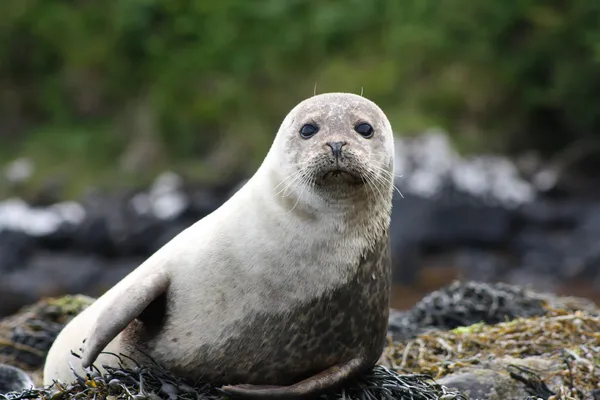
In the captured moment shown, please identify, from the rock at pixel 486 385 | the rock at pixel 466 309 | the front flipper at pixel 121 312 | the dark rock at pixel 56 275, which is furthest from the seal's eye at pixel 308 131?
the dark rock at pixel 56 275

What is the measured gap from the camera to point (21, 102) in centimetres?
3238

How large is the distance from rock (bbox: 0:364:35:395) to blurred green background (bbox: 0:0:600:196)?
52.8 feet

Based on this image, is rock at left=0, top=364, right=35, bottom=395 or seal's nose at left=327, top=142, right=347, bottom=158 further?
rock at left=0, top=364, right=35, bottom=395

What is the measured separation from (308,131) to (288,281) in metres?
0.78

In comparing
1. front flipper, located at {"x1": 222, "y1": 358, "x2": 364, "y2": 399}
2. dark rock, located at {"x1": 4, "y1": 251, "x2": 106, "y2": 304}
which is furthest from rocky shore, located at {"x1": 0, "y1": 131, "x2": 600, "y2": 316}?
front flipper, located at {"x1": 222, "y1": 358, "x2": 364, "y2": 399}

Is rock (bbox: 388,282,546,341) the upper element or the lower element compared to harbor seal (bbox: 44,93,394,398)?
upper

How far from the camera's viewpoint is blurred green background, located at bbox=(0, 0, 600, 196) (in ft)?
76.1

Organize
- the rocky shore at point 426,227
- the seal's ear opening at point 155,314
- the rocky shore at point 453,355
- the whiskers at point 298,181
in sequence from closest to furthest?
1. the whiskers at point 298,181
2. the rocky shore at point 453,355
3. the seal's ear opening at point 155,314
4. the rocky shore at point 426,227

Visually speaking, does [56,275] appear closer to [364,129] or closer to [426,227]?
[426,227]

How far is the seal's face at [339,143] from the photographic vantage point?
16.3 feet

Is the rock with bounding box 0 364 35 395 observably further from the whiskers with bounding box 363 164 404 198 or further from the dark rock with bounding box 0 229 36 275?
the dark rock with bounding box 0 229 36 275

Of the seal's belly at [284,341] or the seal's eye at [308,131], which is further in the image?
the seal's eye at [308,131]

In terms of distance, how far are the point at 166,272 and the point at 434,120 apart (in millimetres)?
17881

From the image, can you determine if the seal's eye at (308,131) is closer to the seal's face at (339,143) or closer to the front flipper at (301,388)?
the seal's face at (339,143)
